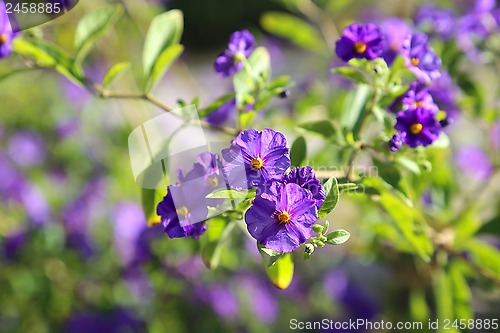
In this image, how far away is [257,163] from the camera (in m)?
0.75

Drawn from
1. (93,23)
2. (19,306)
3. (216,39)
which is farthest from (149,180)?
(216,39)

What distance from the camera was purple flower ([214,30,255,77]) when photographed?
1.00m

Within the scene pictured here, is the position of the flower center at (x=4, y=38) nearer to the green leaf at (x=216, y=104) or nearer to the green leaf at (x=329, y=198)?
the green leaf at (x=216, y=104)

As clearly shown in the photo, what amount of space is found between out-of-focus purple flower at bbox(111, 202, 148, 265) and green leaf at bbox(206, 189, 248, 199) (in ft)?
2.96

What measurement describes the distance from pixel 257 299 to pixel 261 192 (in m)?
1.11

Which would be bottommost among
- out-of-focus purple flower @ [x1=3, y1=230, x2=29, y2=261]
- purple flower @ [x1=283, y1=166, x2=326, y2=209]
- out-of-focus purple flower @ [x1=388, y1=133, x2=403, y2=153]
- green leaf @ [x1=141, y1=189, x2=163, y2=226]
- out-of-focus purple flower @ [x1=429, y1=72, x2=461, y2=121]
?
out-of-focus purple flower @ [x1=3, y1=230, x2=29, y2=261]

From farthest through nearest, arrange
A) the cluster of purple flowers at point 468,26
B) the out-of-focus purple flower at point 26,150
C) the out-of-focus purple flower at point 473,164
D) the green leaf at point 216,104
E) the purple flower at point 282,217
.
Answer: the out-of-focus purple flower at point 26,150, the out-of-focus purple flower at point 473,164, the cluster of purple flowers at point 468,26, the green leaf at point 216,104, the purple flower at point 282,217

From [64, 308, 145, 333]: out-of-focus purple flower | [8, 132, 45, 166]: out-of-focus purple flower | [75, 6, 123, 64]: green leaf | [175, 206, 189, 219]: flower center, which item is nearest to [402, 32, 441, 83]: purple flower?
[175, 206, 189, 219]: flower center

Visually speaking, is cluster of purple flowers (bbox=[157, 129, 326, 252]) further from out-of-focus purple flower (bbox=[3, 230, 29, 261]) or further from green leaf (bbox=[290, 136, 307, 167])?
out-of-focus purple flower (bbox=[3, 230, 29, 261])

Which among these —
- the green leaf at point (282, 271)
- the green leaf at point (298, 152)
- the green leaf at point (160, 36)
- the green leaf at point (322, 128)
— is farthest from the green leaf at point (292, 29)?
the green leaf at point (282, 271)

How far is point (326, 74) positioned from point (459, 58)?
48 centimetres

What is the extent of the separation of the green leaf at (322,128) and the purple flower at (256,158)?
0.26m

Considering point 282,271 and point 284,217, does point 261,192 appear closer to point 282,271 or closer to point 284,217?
point 284,217

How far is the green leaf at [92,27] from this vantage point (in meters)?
1.07
